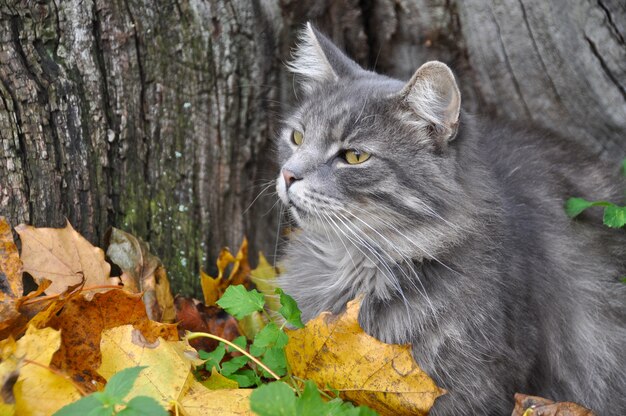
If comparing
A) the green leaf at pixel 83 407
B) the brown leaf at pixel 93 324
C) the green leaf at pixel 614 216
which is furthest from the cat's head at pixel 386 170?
the green leaf at pixel 83 407

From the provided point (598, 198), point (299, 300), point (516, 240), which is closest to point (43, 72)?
point (299, 300)

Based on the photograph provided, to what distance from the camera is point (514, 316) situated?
2820 millimetres

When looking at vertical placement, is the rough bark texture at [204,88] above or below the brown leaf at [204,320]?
above

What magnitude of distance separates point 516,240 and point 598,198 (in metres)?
0.69

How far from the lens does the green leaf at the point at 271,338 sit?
2602 mm

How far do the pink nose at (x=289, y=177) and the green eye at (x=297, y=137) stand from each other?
0.34m

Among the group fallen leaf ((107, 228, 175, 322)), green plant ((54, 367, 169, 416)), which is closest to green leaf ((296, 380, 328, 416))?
green plant ((54, 367, 169, 416))

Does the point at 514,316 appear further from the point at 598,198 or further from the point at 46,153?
the point at 46,153

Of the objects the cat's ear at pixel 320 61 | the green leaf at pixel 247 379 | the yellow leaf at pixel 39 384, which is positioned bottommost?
the green leaf at pixel 247 379

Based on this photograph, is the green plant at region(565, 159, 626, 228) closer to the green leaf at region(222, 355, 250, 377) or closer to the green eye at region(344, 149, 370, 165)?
the green eye at region(344, 149, 370, 165)

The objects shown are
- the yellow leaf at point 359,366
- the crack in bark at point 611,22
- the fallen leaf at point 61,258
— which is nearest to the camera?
the yellow leaf at point 359,366

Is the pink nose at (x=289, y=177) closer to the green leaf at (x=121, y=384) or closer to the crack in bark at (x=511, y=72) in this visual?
the green leaf at (x=121, y=384)

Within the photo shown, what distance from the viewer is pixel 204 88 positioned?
134 inches

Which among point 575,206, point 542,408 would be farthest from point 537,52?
point 542,408
